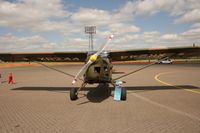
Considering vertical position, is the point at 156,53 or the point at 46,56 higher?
the point at 156,53

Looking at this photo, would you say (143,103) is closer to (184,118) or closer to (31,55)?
(184,118)

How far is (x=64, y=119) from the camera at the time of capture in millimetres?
6988

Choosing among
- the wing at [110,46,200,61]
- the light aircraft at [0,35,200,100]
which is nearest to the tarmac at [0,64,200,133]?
the light aircraft at [0,35,200,100]

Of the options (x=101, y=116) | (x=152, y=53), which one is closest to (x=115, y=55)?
(x=152, y=53)

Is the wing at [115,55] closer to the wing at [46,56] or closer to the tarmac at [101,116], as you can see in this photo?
the wing at [46,56]

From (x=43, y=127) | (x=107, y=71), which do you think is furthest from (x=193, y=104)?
(x=43, y=127)

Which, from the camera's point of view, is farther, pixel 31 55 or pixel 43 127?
pixel 31 55

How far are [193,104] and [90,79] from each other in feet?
14.2

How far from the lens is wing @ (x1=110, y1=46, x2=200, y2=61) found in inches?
555

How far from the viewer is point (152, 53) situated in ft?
48.9

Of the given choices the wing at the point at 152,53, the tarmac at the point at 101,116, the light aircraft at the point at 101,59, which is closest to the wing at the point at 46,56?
the light aircraft at the point at 101,59

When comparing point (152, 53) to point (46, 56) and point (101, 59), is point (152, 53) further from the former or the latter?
point (46, 56)

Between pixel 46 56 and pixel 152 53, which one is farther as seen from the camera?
pixel 46 56

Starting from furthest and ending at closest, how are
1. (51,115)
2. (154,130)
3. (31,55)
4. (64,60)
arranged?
(64,60)
(31,55)
(51,115)
(154,130)
